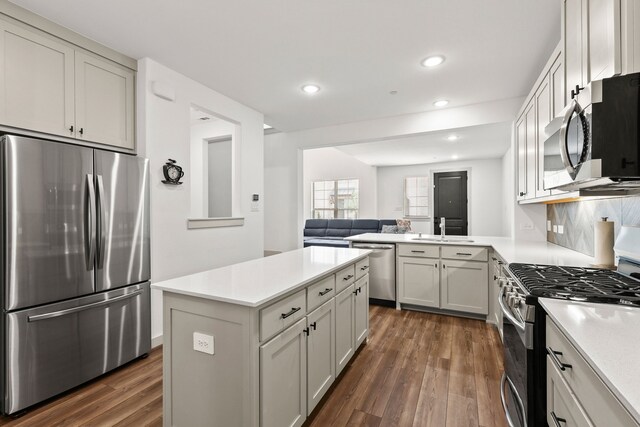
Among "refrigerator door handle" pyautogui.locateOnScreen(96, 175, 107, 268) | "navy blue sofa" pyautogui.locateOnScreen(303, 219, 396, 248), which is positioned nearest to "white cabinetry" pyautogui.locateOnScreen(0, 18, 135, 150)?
"refrigerator door handle" pyautogui.locateOnScreen(96, 175, 107, 268)

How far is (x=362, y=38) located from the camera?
2.37 metres

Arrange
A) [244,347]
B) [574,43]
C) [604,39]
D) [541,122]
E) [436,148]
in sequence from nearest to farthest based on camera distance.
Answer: [604,39]
[244,347]
[574,43]
[541,122]
[436,148]

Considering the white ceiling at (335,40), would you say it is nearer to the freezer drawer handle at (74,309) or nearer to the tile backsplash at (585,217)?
the tile backsplash at (585,217)

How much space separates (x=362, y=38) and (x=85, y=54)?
219cm

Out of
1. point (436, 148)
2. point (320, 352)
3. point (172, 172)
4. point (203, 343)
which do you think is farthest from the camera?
point (436, 148)

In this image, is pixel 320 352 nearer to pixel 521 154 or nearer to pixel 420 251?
pixel 420 251

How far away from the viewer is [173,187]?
2893 mm

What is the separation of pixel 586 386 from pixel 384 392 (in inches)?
56.7

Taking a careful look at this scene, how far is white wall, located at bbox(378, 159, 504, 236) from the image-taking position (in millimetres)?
7832

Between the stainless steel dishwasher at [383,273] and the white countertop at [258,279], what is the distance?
4.87 ft

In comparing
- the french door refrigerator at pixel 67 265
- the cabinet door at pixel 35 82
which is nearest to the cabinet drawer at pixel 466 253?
the french door refrigerator at pixel 67 265

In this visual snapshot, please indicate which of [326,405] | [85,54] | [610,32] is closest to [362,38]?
[610,32]

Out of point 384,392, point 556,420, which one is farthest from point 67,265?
point 556,420

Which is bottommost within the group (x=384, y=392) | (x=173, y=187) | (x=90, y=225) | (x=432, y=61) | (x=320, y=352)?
(x=384, y=392)
